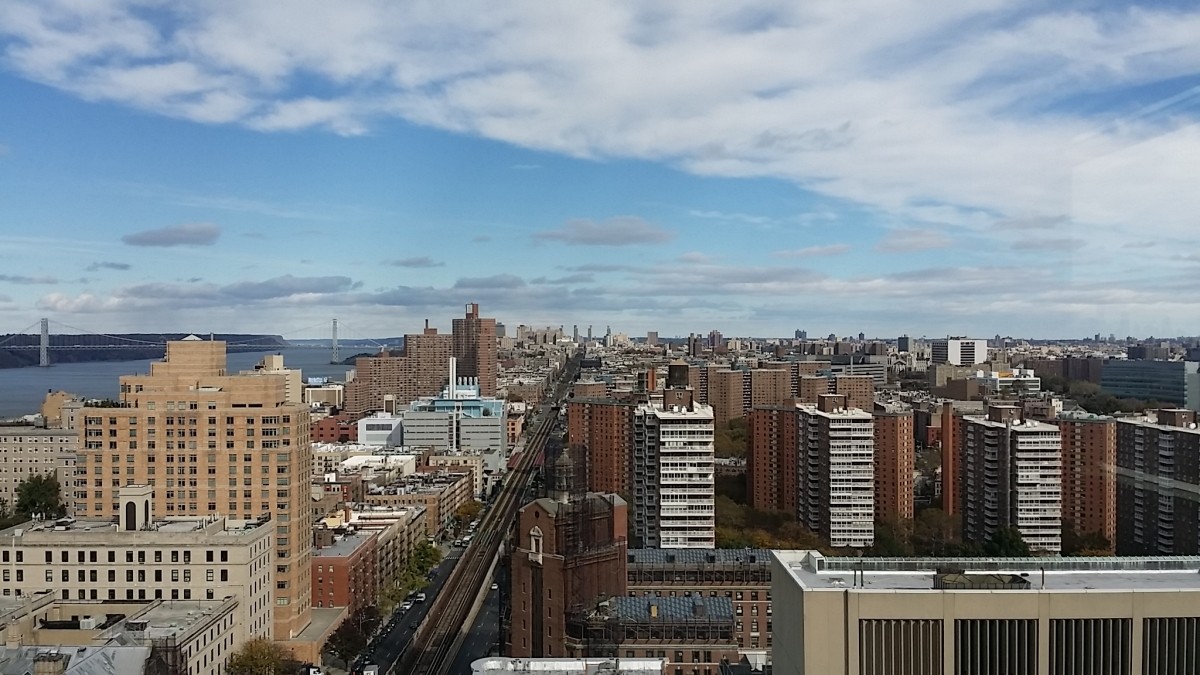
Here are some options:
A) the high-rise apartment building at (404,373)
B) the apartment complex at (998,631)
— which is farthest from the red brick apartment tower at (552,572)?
the high-rise apartment building at (404,373)

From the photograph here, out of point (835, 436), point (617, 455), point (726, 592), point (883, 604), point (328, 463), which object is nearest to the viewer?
point (883, 604)

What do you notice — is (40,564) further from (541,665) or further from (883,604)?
(883,604)

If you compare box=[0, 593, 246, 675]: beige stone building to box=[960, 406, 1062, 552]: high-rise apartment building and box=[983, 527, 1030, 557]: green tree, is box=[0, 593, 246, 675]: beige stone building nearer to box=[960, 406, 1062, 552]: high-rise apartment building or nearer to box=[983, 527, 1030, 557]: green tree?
box=[983, 527, 1030, 557]: green tree

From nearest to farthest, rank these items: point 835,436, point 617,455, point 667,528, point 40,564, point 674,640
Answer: point 674,640 < point 40,564 < point 667,528 < point 835,436 < point 617,455

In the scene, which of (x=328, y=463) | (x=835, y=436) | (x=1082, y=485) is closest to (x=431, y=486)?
(x=328, y=463)

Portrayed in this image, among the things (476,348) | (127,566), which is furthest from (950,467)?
(476,348)

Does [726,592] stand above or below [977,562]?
below
